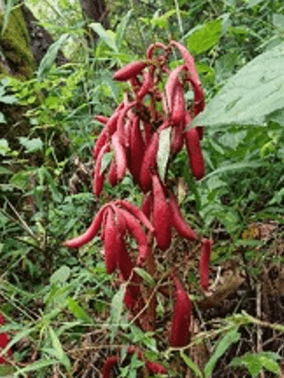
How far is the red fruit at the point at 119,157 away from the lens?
42.4 inches

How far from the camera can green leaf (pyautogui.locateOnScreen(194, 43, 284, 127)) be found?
0.48 m

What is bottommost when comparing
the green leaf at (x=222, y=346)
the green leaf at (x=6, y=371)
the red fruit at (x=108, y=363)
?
the red fruit at (x=108, y=363)

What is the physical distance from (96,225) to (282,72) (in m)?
0.72

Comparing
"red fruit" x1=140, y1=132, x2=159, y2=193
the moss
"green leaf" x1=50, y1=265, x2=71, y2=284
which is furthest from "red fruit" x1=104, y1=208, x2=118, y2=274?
the moss

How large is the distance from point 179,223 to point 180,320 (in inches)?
8.1

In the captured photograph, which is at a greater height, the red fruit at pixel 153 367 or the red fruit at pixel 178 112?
the red fruit at pixel 178 112

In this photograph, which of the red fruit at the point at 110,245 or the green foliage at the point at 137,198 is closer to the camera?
the green foliage at the point at 137,198

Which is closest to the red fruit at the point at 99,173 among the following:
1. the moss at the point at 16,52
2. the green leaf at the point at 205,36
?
the green leaf at the point at 205,36

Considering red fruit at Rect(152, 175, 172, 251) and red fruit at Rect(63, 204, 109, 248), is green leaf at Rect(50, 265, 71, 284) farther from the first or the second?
red fruit at Rect(152, 175, 172, 251)

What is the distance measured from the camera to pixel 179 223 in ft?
3.82

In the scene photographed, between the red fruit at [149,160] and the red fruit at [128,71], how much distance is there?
119 mm

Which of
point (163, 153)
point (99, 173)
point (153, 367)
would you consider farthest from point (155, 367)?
point (163, 153)

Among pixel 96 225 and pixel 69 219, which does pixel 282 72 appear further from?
pixel 69 219

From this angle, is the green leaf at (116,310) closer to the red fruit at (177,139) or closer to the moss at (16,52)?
the red fruit at (177,139)
